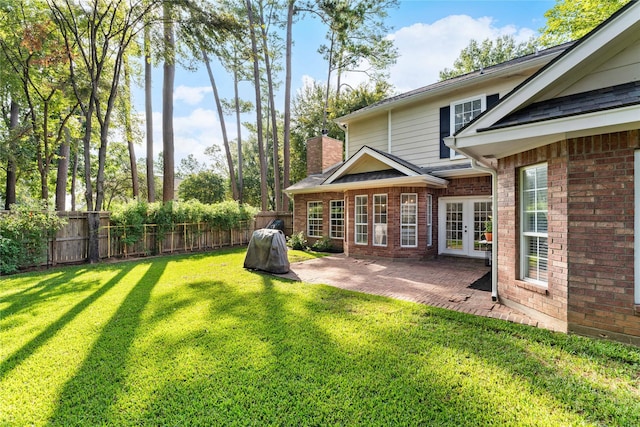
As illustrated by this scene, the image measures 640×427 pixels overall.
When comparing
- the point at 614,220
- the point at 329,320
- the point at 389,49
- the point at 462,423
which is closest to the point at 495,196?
the point at 614,220

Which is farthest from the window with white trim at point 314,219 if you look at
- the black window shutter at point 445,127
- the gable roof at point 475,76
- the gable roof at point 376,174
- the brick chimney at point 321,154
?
the black window shutter at point 445,127

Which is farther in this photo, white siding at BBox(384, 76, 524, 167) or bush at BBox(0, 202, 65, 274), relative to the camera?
white siding at BBox(384, 76, 524, 167)

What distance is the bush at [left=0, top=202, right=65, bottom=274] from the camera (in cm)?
776

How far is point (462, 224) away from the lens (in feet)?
32.7

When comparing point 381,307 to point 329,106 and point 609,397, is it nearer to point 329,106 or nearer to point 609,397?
point 609,397

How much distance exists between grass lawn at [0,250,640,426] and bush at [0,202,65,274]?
3.79m

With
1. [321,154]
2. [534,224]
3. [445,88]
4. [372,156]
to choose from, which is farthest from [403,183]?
[321,154]

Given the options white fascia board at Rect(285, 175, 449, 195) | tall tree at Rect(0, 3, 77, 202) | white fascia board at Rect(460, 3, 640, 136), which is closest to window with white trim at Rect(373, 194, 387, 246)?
white fascia board at Rect(285, 175, 449, 195)

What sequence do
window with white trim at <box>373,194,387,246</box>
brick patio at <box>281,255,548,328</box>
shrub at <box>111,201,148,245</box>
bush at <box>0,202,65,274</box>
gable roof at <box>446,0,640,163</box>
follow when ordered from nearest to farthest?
gable roof at <box>446,0,640,163</box>, brick patio at <box>281,255,548,328</box>, bush at <box>0,202,65,274</box>, window with white trim at <box>373,194,387,246</box>, shrub at <box>111,201,148,245</box>

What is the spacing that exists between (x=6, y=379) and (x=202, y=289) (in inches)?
138

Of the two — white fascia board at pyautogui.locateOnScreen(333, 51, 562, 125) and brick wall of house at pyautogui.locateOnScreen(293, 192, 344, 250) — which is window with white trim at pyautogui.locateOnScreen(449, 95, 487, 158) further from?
brick wall of house at pyautogui.locateOnScreen(293, 192, 344, 250)

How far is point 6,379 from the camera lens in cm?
300

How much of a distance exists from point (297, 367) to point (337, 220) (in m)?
9.86

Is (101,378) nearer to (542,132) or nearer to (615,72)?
(542,132)
